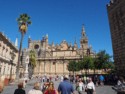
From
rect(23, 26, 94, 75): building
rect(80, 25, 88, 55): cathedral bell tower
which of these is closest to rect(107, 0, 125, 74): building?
rect(23, 26, 94, 75): building

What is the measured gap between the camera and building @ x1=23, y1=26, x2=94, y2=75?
67.8 metres

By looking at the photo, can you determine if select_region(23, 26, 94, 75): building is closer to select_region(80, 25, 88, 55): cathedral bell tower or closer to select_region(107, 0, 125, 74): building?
select_region(80, 25, 88, 55): cathedral bell tower

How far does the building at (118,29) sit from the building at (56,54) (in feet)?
130

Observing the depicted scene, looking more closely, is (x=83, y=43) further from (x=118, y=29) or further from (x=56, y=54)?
(x=118, y=29)

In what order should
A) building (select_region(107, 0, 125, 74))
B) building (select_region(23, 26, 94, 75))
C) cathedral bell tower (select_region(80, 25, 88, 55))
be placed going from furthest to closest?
cathedral bell tower (select_region(80, 25, 88, 55)) → building (select_region(23, 26, 94, 75)) → building (select_region(107, 0, 125, 74))

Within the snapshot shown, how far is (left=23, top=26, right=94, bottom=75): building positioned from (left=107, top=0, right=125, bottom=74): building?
39.7 m

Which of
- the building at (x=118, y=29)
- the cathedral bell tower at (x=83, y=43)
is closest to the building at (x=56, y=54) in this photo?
the cathedral bell tower at (x=83, y=43)

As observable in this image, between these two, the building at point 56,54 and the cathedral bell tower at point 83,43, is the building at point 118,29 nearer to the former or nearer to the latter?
the building at point 56,54

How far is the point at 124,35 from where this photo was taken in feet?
82.9

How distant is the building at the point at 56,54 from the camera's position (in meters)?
67.8

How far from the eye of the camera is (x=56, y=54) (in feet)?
237

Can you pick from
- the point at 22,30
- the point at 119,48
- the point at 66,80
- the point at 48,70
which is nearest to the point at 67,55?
the point at 48,70

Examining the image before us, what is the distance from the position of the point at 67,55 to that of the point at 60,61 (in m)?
4.58

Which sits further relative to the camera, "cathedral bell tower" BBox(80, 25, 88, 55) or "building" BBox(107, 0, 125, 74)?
"cathedral bell tower" BBox(80, 25, 88, 55)
